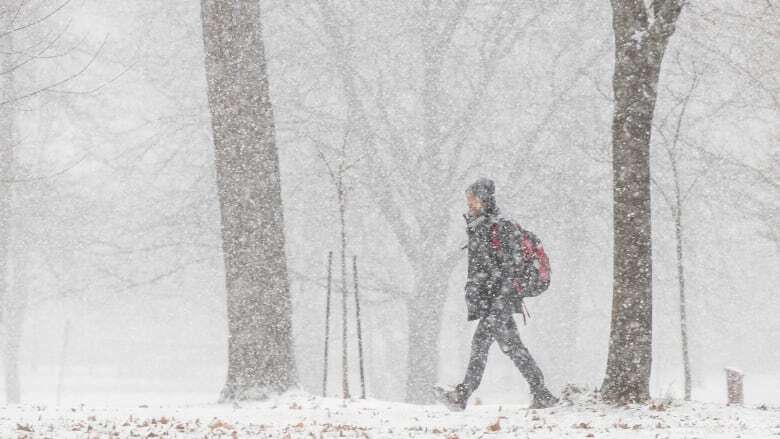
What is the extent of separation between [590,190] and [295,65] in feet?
16.1

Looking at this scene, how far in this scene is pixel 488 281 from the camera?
624 cm

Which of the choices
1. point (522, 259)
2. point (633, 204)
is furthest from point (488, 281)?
point (633, 204)

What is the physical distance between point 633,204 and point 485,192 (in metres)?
1.03

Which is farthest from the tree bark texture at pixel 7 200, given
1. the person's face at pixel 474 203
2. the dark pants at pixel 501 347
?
the dark pants at pixel 501 347

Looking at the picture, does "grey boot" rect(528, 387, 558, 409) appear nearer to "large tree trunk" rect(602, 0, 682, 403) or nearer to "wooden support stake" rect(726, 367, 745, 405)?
"large tree trunk" rect(602, 0, 682, 403)

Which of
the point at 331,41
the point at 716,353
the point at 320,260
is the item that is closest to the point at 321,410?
the point at 331,41

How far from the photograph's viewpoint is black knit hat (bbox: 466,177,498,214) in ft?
20.3

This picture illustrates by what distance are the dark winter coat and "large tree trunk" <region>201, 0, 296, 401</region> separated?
5.49 feet

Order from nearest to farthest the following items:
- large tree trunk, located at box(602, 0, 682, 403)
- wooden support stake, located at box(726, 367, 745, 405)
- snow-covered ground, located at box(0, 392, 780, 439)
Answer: snow-covered ground, located at box(0, 392, 780, 439)
large tree trunk, located at box(602, 0, 682, 403)
wooden support stake, located at box(726, 367, 745, 405)

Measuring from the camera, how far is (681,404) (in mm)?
6141

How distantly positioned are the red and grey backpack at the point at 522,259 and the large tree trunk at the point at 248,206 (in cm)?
188

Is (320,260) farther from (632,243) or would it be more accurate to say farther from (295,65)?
(632,243)

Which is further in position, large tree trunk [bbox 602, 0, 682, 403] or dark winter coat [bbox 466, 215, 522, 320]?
dark winter coat [bbox 466, 215, 522, 320]

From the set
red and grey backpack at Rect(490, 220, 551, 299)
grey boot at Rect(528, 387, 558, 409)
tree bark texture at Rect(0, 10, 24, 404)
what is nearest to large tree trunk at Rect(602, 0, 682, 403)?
grey boot at Rect(528, 387, 558, 409)
